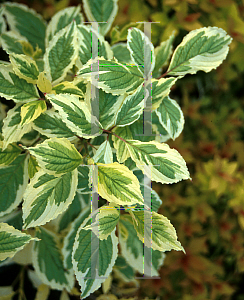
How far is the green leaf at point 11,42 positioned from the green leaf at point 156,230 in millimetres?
518

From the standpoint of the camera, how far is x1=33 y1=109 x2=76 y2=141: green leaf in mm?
455

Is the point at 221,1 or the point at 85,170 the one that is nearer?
the point at 85,170

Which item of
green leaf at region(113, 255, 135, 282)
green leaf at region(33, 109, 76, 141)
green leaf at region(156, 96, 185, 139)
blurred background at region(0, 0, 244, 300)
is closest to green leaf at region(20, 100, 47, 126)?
green leaf at region(33, 109, 76, 141)

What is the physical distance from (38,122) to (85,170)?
14 centimetres

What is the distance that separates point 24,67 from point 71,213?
396mm

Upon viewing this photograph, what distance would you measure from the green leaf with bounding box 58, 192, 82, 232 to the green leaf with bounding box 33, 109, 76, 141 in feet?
0.84

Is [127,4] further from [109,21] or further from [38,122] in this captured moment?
[38,122]

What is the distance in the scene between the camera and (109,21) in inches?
24.3

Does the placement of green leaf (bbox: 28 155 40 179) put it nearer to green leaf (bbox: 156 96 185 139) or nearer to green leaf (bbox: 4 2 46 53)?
green leaf (bbox: 156 96 185 139)

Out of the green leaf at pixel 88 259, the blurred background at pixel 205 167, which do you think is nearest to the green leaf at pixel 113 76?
the green leaf at pixel 88 259

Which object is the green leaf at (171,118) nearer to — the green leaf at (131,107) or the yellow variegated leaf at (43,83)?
the green leaf at (131,107)

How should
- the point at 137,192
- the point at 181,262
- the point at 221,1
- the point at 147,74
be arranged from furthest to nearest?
the point at 181,262 → the point at 221,1 → the point at 147,74 → the point at 137,192

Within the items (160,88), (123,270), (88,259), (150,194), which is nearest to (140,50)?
(160,88)

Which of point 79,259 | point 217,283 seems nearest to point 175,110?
point 79,259
